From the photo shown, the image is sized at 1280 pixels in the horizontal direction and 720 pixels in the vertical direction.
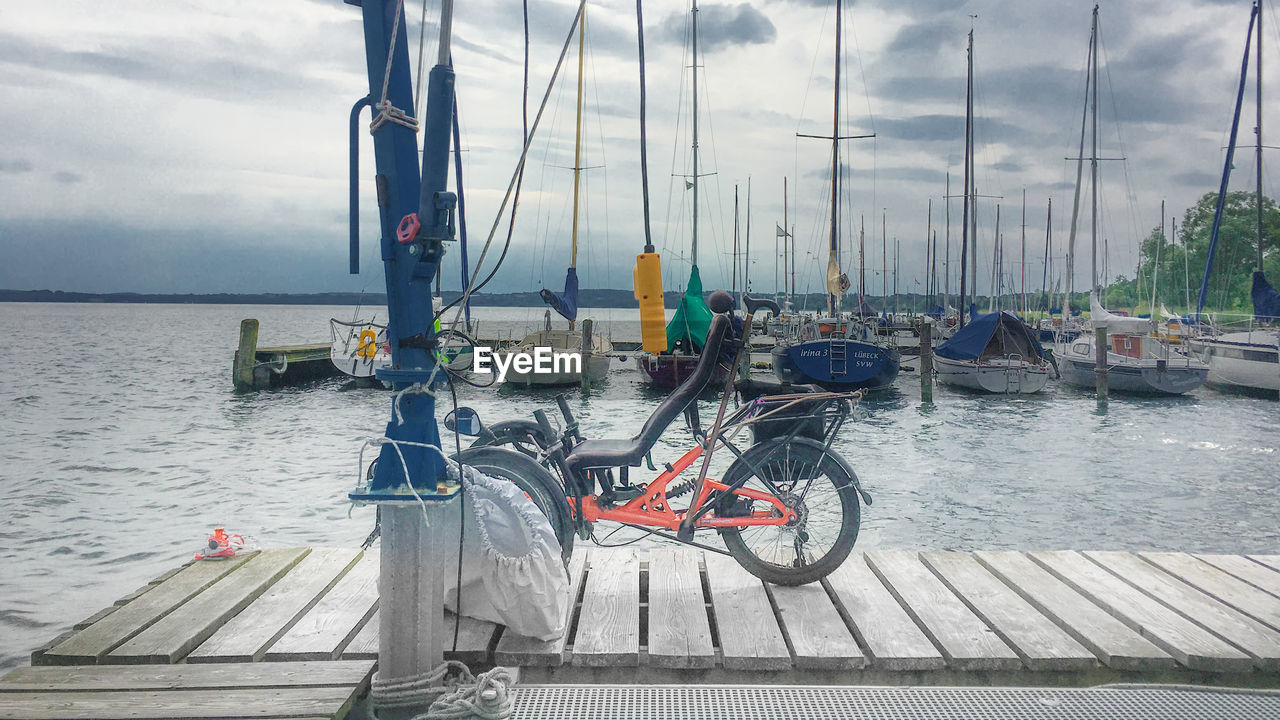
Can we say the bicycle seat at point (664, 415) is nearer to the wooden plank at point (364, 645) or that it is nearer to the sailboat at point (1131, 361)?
the wooden plank at point (364, 645)

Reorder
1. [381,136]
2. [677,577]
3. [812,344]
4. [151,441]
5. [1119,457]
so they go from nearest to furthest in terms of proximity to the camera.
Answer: [381,136]
[677,577]
[1119,457]
[151,441]
[812,344]

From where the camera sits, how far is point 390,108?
2.53m

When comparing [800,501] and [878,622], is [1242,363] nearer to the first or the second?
[800,501]

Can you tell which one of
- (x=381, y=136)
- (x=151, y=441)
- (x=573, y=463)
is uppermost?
(x=381, y=136)

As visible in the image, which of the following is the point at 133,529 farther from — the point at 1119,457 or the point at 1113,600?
the point at 1119,457

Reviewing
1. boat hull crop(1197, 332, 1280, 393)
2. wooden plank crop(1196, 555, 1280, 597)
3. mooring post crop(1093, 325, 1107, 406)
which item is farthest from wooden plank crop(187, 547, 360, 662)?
boat hull crop(1197, 332, 1280, 393)

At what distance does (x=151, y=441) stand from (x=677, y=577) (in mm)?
16209

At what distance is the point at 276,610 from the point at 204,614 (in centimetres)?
28

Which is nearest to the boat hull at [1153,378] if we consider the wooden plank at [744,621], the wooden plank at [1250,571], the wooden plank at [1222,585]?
the wooden plank at [1250,571]

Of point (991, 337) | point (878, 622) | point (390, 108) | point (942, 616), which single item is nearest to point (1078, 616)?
point (942, 616)

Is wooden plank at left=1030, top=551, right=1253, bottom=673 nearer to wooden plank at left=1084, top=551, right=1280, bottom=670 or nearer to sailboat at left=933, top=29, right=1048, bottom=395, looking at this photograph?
wooden plank at left=1084, top=551, right=1280, bottom=670

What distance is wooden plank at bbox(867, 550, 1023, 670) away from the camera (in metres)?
3.02

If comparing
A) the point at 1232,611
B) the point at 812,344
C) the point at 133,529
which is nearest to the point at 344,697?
the point at 1232,611

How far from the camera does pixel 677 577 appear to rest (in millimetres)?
3916
